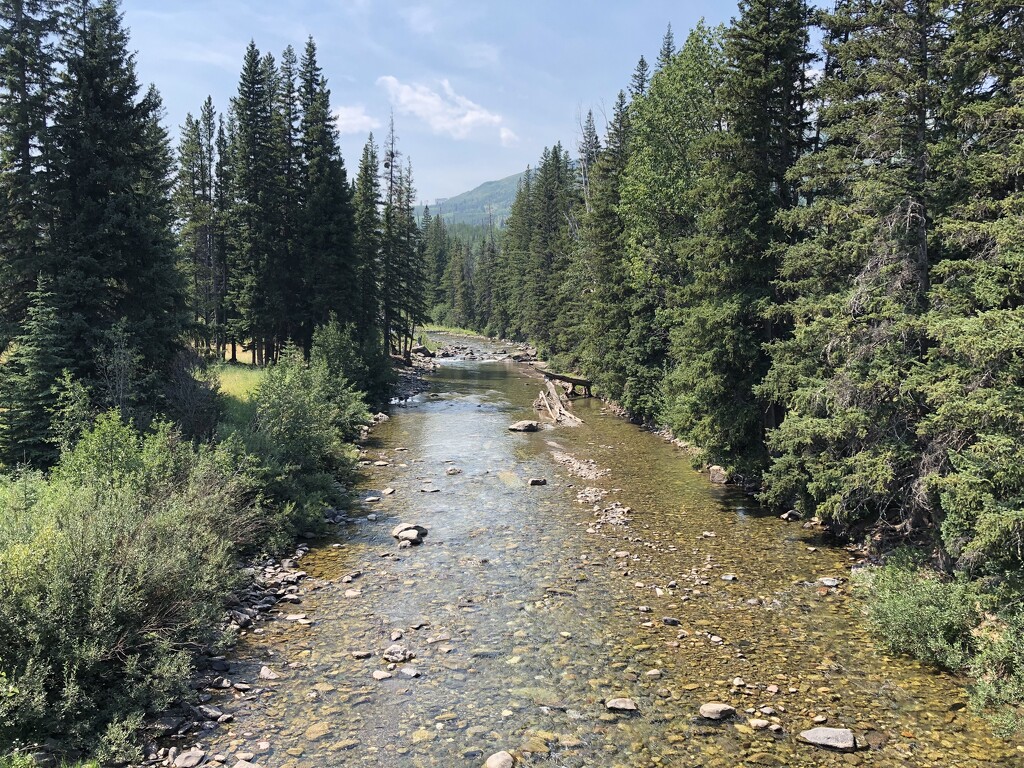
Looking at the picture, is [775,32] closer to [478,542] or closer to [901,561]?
[901,561]

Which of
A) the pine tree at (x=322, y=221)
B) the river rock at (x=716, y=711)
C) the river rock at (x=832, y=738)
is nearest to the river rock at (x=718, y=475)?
the river rock at (x=716, y=711)

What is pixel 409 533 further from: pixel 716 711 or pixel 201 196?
pixel 201 196

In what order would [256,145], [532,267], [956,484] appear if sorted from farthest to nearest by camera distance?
1. [532,267]
2. [256,145]
3. [956,484]

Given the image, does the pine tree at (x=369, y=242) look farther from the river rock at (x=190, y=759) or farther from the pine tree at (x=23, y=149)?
the river rock at (x=190, y=759)

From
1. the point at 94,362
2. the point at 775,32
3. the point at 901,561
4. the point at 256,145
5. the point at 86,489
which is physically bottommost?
the point at 901,561

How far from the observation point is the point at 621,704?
8.09 metres

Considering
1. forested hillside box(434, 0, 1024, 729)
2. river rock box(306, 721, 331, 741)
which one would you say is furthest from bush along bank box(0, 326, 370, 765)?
forested hillside box(434, 0, 1024, 729)

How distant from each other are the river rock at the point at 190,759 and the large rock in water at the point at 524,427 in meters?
22.1

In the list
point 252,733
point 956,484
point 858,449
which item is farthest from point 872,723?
point 252,733

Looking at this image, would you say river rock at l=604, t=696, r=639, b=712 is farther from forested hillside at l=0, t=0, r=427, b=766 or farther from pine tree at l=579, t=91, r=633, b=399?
pine tree at l=579, t=91, r=633, b=399

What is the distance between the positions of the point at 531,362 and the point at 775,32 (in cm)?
4695

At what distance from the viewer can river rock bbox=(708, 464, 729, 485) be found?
19614mm

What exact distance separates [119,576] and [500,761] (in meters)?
5.57

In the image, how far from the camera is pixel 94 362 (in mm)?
15023
